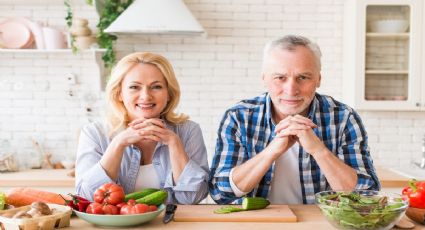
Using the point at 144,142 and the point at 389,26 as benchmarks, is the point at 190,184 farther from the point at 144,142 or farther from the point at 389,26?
the point at 389,26

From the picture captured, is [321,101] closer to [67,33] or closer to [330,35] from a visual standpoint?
[330,35]

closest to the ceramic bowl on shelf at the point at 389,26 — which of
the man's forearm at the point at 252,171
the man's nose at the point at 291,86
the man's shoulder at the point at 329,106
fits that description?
the man's shoulder at the point at 329,106

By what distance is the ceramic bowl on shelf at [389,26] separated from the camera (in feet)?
13.9

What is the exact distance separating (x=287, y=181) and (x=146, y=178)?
704 millimetres

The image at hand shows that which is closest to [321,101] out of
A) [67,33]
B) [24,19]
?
[67,33]

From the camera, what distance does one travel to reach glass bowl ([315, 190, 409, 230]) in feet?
5.66

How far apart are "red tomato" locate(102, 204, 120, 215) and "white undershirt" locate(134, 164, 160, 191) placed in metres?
0.54

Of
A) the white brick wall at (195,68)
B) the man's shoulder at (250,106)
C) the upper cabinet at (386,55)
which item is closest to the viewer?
the man's shoulder at (250,106)

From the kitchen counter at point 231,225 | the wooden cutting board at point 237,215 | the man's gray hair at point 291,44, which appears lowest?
the kitchen counter at point 231,225

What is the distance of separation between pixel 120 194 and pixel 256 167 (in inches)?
25.5

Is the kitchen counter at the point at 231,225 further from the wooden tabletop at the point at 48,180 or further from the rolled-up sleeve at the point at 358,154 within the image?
the wooden tabletop at the point at 48,180

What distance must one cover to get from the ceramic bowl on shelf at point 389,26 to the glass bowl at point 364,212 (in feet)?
8.78

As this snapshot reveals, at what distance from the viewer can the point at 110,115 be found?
2.61m

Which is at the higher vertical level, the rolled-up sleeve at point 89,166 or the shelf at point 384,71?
the shelf at point 384,71
